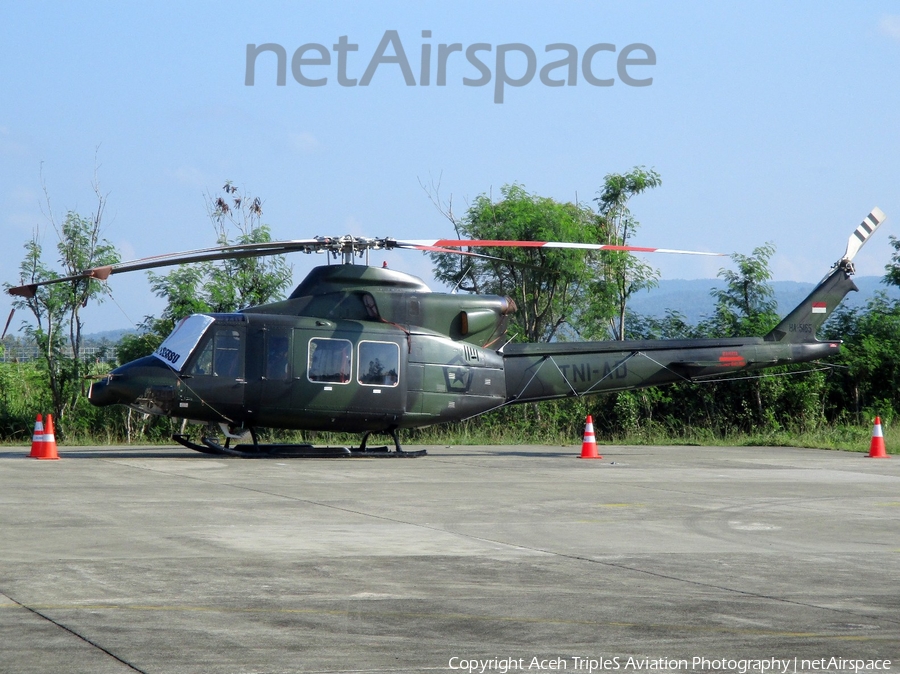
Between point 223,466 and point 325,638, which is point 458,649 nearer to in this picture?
point 325,638

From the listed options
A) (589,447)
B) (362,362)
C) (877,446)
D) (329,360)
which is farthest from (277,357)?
(877,446)

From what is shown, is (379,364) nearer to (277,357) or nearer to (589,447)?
(277,357)

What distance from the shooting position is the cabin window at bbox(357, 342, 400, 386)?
1636 cm

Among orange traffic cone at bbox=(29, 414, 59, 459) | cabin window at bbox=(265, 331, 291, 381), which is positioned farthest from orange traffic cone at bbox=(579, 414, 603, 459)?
orange traffic cone at bbox=(29, 414, 59, 459)

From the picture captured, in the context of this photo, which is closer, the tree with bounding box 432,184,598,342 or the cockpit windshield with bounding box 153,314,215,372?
the cockpit windshield with bounding box 153,314,215,372

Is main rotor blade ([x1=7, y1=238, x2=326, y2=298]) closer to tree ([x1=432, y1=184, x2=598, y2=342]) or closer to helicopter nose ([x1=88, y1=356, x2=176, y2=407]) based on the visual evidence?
helicopter nose ([x1=88, y1=356, x2=176, y2=407])

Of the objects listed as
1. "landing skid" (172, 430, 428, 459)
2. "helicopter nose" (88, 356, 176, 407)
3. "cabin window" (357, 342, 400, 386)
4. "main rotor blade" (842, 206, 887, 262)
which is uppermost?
"main rotor blade" (842, 206, 887, 262)

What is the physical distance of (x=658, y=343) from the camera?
1820 centimetres

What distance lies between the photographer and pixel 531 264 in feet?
91.6

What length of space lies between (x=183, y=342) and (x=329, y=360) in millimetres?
2216

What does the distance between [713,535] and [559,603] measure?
3.35 meters

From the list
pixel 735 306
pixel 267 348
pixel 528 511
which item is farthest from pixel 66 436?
pixel 735 306

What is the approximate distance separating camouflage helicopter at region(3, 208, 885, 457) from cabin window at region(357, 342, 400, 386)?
0.02 meters

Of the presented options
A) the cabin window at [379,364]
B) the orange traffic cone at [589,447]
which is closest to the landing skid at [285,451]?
the cabin window at [379,364]
